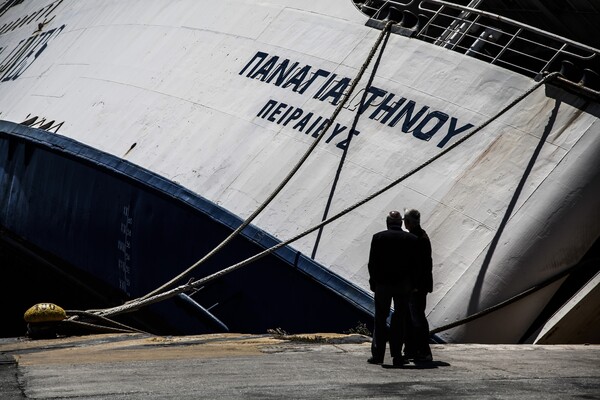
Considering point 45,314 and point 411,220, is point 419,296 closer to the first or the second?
point 411,220

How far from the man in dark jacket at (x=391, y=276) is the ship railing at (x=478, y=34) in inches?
107

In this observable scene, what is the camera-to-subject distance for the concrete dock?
464cm

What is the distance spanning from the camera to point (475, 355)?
6.42 m

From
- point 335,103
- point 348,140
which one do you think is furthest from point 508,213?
point 335,103

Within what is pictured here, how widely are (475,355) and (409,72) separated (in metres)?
3.10

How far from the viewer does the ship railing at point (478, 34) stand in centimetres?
830

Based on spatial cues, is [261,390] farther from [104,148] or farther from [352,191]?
[104,148]

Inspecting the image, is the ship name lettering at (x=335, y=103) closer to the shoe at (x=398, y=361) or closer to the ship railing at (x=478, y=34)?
the ship railing at (x=478, y=34)

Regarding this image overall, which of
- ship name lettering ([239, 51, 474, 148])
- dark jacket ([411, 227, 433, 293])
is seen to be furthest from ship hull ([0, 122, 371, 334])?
dark jacket ([411, 227, 433, 293])

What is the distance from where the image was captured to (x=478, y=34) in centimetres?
918

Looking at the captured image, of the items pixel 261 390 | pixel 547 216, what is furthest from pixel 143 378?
pixel 547 216

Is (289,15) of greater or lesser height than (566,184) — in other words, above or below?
above

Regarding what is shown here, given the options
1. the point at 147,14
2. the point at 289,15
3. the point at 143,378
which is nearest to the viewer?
the point at 143,378

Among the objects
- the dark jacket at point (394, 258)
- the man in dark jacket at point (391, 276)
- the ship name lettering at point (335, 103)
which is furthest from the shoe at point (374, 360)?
the ship name lettering at point (335, 103)
